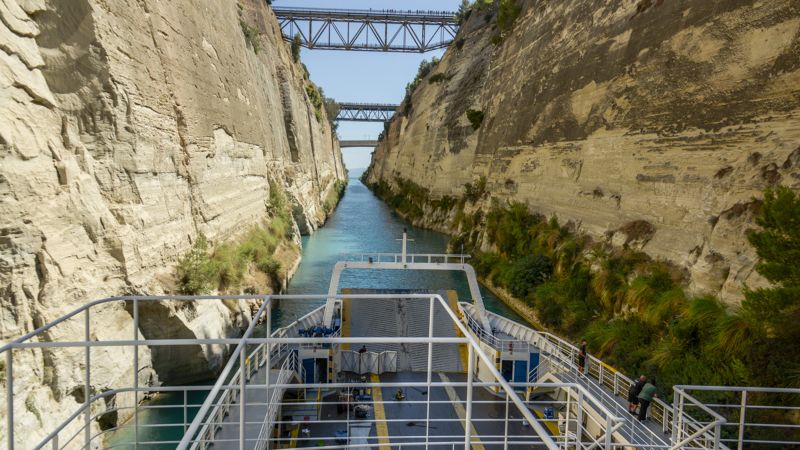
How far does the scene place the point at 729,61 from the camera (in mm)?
13625

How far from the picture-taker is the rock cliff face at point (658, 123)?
1199 centimetres

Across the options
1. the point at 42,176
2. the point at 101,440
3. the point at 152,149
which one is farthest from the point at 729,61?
the point at 101,440

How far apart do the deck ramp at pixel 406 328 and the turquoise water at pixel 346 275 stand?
415cm

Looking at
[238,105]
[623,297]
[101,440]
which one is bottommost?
[101,440]

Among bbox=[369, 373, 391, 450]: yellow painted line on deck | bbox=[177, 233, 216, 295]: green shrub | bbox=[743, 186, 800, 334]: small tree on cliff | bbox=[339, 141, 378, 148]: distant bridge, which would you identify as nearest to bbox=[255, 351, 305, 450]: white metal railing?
bbox=[369, 373, 391, 450]: yellow painted line on deck

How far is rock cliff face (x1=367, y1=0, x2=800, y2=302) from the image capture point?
1199cm

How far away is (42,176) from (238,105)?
44.4ft

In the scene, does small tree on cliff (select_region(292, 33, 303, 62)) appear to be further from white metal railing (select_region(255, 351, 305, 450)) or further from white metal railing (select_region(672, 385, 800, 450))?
white metal railing (select_region(672, 385, 800, 450))

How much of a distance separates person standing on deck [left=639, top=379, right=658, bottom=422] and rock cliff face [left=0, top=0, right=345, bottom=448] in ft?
29.8

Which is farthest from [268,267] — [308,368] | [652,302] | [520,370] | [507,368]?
[652,302]

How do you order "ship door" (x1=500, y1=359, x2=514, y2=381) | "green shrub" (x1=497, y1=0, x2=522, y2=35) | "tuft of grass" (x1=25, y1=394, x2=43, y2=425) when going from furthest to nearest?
"green shrub" (x1=497, y1=0, x2=522, y2=35) < "ship door" (x1=500, y1=359, x2=514, y2=381) < "tuft of grass" (x1=25, y1=394, x2=43, y2=425)

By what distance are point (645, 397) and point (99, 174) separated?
11.0 m

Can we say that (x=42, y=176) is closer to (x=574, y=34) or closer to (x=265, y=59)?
(x=574, y=34)

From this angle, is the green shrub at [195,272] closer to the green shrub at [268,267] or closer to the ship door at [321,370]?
the ship door at [321,370]
